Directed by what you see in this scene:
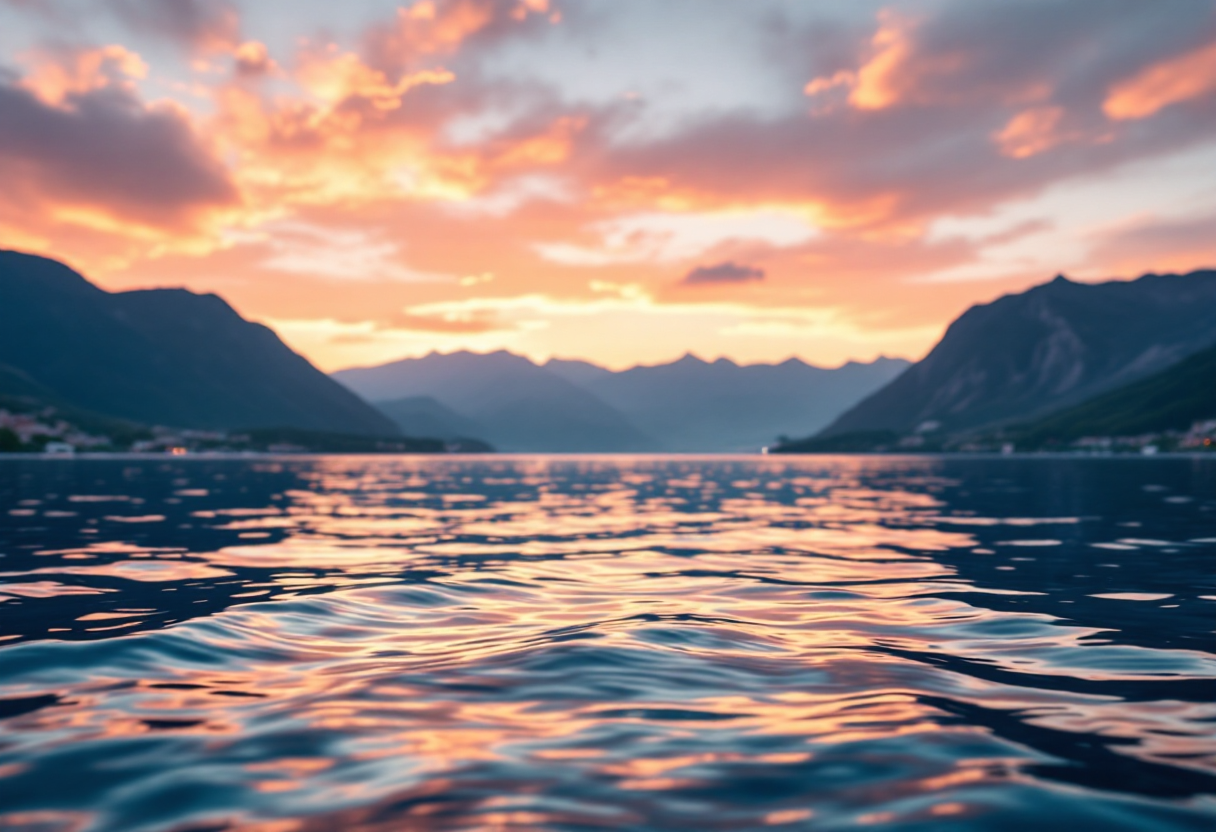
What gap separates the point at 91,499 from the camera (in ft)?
180

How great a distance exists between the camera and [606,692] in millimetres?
10391

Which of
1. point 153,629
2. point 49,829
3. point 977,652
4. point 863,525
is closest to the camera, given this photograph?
point 49,829

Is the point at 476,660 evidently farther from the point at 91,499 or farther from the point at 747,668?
the point at 91,499

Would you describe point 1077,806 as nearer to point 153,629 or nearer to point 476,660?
point 476,660

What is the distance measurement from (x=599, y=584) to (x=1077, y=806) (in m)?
14.4

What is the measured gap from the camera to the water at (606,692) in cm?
696

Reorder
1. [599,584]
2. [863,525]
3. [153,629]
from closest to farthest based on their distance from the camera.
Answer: [153,629], [599,584], [863,525]

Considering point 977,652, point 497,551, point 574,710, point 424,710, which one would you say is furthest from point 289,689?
point 497,551

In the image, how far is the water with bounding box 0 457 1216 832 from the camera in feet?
22.8

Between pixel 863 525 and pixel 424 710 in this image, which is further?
pixel 863 525

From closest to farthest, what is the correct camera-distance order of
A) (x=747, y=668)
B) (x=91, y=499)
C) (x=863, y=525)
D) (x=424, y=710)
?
(x=424, y=710)
(x=747, y=668)
(x=863, y=525)
(x=91, y=499)

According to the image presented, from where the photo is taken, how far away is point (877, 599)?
714 inches

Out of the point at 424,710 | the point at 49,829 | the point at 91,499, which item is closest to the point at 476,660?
the point at 424,710

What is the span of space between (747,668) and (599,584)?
9148mm
